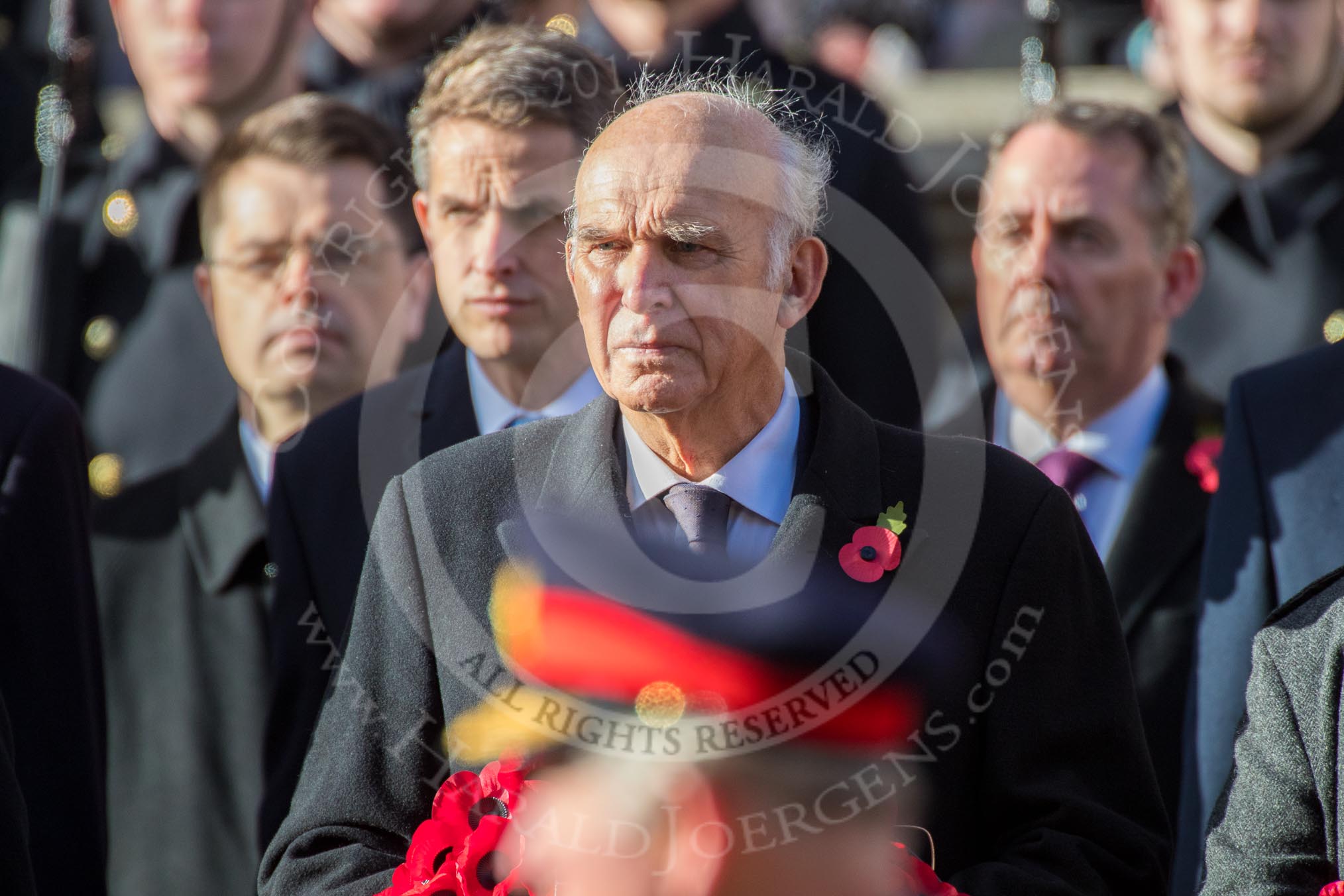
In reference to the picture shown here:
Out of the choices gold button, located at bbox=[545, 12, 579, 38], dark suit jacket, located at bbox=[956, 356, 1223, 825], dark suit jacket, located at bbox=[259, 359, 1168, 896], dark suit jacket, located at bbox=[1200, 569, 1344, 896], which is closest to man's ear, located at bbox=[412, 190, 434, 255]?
gold button, located at bbox=[545, 12, 579, 38]

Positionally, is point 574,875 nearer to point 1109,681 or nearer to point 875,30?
point 1109,681

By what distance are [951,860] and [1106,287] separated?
66.6 inches

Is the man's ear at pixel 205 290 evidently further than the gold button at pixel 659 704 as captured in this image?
Yes

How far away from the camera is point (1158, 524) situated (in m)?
3.46

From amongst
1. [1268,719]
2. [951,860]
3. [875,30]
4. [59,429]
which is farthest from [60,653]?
[875,30]

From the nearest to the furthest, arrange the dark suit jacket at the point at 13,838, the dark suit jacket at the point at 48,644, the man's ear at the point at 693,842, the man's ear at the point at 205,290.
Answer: the man's ear at the point at 693,842 → the dark suit jacket at the point at 13,838 → the dark suit jacket at the point at 48,644 → the man's ear at the point at 205,290

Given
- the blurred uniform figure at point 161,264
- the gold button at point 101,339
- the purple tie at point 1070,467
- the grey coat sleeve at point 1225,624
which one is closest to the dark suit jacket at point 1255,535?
the grey coat sleeve at point 1225,624

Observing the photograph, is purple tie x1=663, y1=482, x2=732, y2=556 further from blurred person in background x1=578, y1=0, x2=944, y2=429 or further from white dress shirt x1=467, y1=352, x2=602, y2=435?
blurred person in background x1=578, y1=0, x2=944, y2=429

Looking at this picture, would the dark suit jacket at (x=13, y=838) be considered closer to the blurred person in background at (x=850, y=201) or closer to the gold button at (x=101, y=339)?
the blurred person in background at (x=850, y=201)

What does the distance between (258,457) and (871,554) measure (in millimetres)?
1986

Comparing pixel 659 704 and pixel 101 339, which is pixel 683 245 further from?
pixel 101 339

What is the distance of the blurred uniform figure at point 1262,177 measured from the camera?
161 inches

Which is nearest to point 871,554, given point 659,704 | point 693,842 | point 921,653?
point 921,653

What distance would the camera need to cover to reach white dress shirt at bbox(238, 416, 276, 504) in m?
3.86
